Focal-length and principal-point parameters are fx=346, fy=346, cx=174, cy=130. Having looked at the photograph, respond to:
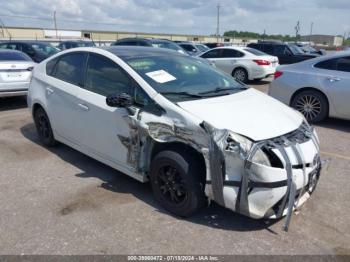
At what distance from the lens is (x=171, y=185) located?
135 inches

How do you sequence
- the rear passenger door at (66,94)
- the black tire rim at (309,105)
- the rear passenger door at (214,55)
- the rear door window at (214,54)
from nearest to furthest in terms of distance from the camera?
the rear passenger door at (66,94) → the black tire rim at (309,105) → the rear passenger door at (214,55) → the rear door window at (214,54)

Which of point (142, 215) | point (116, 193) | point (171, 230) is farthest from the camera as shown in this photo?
point (116, 193)

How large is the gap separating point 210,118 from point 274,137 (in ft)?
1.94

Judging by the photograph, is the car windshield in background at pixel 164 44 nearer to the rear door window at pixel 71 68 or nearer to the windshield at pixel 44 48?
the windshield at pixel 44 48

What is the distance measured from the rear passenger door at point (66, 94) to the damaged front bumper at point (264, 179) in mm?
2193

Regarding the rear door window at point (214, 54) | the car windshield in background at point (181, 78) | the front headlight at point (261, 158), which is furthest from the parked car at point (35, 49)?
the front headlight at point (261, 158)

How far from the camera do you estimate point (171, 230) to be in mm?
3227

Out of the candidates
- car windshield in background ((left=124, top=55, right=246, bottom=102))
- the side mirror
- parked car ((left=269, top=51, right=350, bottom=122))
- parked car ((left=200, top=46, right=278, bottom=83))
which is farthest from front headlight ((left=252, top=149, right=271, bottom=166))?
parked car ((left=200, top=46, right=278, bottom=83))

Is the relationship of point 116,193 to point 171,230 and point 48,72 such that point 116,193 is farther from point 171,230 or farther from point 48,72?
point 48,72

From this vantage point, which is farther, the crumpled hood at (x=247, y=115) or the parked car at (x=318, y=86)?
the parked car at (x=318, y=86)

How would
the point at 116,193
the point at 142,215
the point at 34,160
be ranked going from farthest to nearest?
the point at 34,160 → the point at 116,193 → the point at 142,215

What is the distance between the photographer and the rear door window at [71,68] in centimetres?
454

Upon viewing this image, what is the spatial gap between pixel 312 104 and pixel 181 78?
13.4 feet

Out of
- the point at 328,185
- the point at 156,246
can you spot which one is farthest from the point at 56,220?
the point at 328,185
